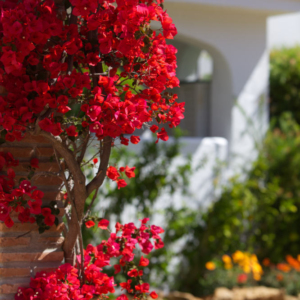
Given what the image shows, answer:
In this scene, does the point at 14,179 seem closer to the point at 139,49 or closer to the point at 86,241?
the point at 139,49

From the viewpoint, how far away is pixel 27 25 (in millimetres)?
1512

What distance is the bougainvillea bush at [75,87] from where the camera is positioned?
1589 millimetres

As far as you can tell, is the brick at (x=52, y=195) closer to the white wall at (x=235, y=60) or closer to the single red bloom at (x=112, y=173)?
the single red bloom at (x=112, y=173)

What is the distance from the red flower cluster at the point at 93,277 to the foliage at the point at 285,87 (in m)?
5.26

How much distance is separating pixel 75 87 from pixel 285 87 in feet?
18.9

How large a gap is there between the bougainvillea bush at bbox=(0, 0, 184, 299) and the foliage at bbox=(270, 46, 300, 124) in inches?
212

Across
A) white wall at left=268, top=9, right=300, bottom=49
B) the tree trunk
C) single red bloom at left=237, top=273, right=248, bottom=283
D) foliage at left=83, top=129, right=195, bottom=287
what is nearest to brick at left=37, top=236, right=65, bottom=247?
the tree trunk

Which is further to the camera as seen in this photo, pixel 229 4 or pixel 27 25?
pixel 229 4

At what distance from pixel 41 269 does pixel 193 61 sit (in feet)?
21.3

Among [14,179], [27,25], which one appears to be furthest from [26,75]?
[14,179]

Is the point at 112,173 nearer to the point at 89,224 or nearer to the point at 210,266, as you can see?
the point at 89,224

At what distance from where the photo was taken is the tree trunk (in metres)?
1.91

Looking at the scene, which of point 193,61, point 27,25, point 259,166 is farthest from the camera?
point 193,61

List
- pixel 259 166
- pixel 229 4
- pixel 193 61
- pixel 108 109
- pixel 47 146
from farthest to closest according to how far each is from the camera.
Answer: pixel 193 61, pixel 259 166, pixel 229 4, pixel 47 146, pixel 108 109
